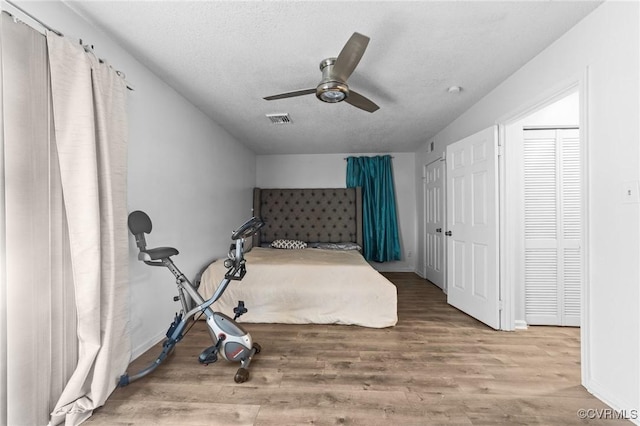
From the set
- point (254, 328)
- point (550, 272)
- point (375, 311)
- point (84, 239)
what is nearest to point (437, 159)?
point (550, 272)

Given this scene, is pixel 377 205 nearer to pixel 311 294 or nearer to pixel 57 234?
pixel 311 294

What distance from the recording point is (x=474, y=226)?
2.81m

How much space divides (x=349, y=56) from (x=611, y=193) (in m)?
1.66

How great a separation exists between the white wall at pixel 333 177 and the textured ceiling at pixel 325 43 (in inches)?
84.8

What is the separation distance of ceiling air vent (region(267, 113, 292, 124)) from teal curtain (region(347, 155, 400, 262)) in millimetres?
1976

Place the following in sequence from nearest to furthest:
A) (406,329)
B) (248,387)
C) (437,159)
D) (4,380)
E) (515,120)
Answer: (4,380)
(248,387)
(515,120)
(406,329)
(437,159)

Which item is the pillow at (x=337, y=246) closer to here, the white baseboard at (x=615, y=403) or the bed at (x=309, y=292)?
the bed at (x=309, y=292)

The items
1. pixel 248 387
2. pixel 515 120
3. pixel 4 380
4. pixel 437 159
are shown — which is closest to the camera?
pixel 4 380

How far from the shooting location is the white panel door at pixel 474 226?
8.37 ft

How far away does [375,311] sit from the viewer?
2703 mm

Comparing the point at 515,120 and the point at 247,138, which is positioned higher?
the point at 247,138

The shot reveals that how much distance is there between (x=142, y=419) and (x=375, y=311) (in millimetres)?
1938

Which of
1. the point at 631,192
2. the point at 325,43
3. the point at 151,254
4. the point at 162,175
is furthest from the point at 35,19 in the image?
the point at 631,192

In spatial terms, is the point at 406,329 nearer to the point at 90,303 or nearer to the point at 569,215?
the point at 569,215
